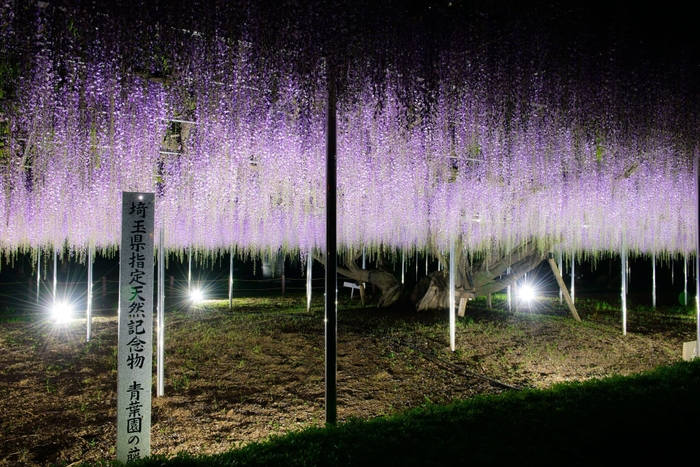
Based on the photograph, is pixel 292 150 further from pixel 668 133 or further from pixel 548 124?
pixel 668 133

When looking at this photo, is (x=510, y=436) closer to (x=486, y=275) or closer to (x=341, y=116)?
(x=341, y=116)

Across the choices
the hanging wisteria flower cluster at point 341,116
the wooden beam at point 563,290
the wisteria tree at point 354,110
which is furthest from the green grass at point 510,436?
the wooden beam at point 563,290

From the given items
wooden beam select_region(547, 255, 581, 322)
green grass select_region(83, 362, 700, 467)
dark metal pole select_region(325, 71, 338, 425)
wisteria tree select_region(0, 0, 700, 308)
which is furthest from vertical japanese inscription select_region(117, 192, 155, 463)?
wooden beam select_region(547, 255, 581, 322)

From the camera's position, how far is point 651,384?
381 centimetres

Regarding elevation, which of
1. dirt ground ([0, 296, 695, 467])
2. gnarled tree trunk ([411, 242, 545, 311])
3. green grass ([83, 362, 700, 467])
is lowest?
dirt ground ([0, 296, 695, 467])

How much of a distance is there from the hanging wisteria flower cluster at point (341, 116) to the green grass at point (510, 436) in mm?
2962

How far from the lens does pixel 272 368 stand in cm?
528

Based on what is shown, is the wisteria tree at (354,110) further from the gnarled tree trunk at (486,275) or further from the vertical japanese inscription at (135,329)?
the vertical japanese inscription at (135,329)

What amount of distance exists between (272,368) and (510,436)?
325 cm

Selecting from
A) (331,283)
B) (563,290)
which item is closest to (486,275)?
(563,290)

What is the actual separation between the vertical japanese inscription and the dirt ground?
0.56 metres

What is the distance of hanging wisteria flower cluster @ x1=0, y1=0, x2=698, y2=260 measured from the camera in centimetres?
377

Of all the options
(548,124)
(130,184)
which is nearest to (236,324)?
(130,184)

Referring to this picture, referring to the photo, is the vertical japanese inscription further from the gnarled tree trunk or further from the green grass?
the gnarled tree trunk
